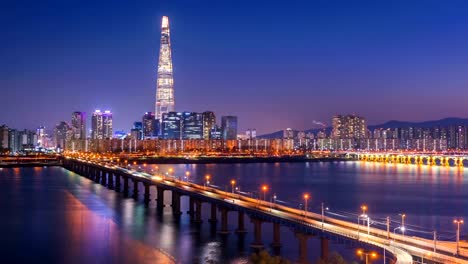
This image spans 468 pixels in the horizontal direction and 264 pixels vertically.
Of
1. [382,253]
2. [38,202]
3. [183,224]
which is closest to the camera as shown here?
[382,253]

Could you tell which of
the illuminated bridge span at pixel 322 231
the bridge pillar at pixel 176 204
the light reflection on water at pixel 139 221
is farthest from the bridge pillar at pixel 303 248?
the bridge pillar at pixel 176 204

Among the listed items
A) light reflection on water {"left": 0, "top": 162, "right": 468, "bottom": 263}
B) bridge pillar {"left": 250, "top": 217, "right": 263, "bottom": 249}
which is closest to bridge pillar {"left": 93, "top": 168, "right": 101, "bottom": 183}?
light reflection on water {"left": 0, "top": 162, "right": 468, "bottom": 263}

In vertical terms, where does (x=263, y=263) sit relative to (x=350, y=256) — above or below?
above

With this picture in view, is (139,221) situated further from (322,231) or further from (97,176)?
(97,176)

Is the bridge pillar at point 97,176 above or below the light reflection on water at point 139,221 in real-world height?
above

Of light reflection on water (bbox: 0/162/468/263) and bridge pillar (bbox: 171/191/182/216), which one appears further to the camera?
bridge pillar (bbox: 171/191/182/216)

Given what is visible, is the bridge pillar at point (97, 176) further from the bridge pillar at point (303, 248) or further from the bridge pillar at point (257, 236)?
the bridge pillar at point (303, 248)

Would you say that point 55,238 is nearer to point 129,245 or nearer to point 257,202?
point 129,245

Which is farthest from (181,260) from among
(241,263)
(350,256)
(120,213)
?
(120,213)

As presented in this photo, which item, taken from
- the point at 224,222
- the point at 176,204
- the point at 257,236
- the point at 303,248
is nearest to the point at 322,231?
the point at 303,248

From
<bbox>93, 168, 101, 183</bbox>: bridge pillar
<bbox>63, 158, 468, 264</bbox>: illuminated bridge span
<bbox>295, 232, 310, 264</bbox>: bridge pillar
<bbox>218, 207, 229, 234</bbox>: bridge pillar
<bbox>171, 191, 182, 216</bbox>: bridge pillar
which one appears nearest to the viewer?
<bbox>63, 158, 468, 264</bbox>: illuminated bridge span

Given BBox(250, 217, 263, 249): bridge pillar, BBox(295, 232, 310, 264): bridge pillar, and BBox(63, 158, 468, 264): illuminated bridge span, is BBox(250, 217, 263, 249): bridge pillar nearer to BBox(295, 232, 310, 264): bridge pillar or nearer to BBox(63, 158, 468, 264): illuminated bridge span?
BBox(63, 158, 468, 264): illuminated bridge span
